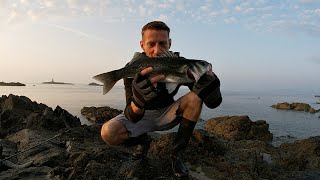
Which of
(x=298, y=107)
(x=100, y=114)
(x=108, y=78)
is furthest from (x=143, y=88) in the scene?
(x=298, y=107)

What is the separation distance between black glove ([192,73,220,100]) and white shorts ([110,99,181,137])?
59 cm

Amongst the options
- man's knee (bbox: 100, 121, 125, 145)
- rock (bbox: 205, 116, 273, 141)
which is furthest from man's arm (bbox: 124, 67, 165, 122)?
rock (bbox: 205, 116, 273, 141)

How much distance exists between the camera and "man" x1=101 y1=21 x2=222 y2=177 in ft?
Result: 17.2

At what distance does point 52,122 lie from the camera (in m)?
11.8

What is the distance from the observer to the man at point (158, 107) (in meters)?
5.23

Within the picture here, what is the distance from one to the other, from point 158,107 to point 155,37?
4.32ft

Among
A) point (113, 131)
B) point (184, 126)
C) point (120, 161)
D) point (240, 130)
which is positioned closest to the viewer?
point (184, 126)

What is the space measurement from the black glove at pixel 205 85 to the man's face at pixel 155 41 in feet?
2.82

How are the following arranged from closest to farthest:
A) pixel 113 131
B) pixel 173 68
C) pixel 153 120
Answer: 1. pixel 173 68
2. pixel 113 131
3. pixel 153 120

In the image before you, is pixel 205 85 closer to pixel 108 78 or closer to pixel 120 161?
pixel 108 78

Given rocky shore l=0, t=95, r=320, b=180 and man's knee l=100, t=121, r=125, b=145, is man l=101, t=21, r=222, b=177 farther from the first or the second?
rocky shore l=0, t=95, r=320, b=180

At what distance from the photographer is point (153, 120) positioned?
5953 mm

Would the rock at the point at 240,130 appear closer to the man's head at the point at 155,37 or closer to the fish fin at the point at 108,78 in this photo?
the man's head at the point at 155,37

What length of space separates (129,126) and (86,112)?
26.3m
